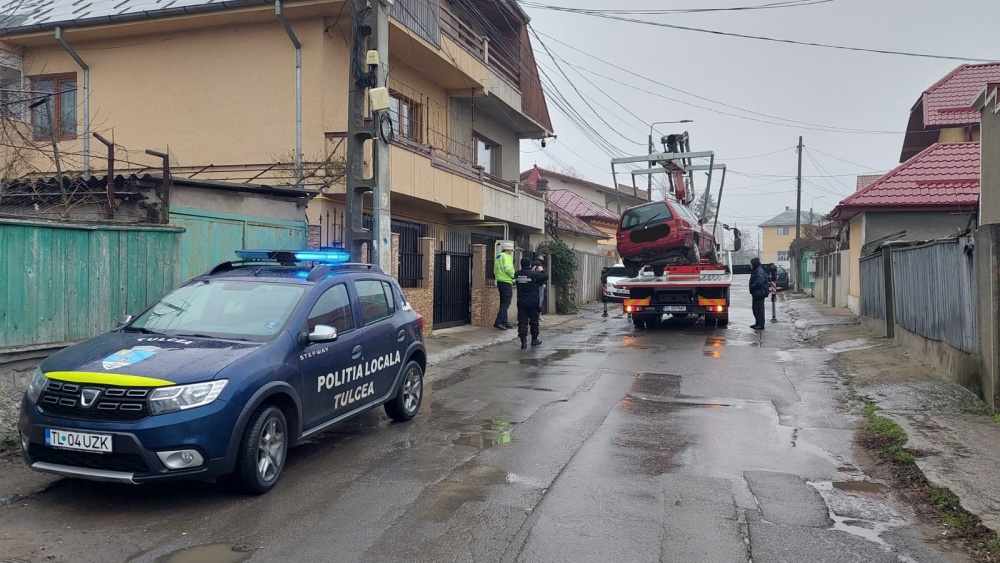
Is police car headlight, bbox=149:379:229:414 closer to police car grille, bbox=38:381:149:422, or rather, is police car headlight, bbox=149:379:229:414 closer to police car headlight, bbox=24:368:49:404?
police car grille, bbox=38:381:149:422

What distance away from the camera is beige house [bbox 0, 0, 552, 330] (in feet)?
46.2

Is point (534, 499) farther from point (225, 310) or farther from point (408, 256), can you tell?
point (408, 256)

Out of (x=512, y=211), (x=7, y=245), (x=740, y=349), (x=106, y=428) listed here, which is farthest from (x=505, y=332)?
(x=106, y=428)

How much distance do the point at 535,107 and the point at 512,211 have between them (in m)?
4.61

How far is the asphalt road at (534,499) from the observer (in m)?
4.62

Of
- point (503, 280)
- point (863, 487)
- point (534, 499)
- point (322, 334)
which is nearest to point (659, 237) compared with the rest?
point (503, 280)

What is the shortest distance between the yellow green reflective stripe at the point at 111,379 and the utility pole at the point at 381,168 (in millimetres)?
6357

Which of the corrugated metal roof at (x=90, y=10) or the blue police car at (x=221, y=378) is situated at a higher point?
the corrugated metal roof at (x=90, y=10)

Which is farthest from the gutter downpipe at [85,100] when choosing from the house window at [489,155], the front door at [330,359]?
the front door at [330,359]

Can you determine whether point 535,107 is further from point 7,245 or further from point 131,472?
point 131,472

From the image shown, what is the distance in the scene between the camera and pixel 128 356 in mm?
5496

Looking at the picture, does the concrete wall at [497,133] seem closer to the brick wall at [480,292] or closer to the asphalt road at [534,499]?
the brick wall at [480,292]

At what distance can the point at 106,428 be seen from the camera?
5098 mm

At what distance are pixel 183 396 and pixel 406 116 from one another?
13.4 m
